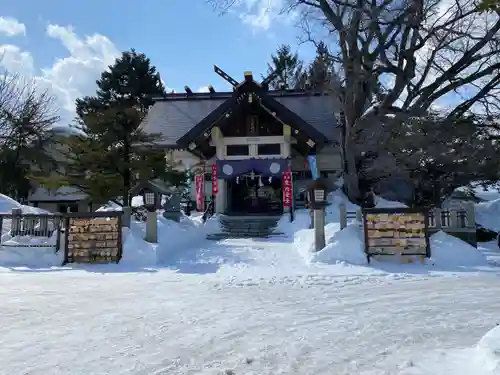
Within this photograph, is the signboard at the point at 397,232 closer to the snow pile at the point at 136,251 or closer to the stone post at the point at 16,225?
the snow pile at the point at 136,251

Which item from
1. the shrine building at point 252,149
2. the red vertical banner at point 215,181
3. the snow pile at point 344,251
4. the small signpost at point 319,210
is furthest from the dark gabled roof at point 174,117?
the snow pile at point 344,251

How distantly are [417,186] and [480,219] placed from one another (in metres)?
4.65

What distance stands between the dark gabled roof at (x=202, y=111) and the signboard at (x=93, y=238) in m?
11.8

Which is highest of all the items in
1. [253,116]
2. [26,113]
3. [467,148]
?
[26,113]

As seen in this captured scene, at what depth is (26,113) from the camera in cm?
2439

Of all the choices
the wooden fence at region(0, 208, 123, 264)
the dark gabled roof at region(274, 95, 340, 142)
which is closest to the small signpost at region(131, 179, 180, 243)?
the wooden fence at region(0, 208, 123, 264)

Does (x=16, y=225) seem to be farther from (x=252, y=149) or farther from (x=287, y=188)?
(x=252, y=149)

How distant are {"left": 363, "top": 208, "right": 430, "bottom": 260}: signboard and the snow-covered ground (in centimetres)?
35

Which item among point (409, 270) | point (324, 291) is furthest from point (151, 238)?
point (409, 270)

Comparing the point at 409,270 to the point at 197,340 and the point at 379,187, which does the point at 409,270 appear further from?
the point at 379,187

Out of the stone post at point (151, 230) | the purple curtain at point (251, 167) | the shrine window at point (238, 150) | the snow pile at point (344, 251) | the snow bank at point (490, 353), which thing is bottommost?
the snow bank at point (490, 353)

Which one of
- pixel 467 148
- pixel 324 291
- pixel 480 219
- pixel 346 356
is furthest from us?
pixel 480 219

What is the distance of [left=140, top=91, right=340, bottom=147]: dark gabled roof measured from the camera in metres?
22.5

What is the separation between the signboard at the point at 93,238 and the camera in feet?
30.5
